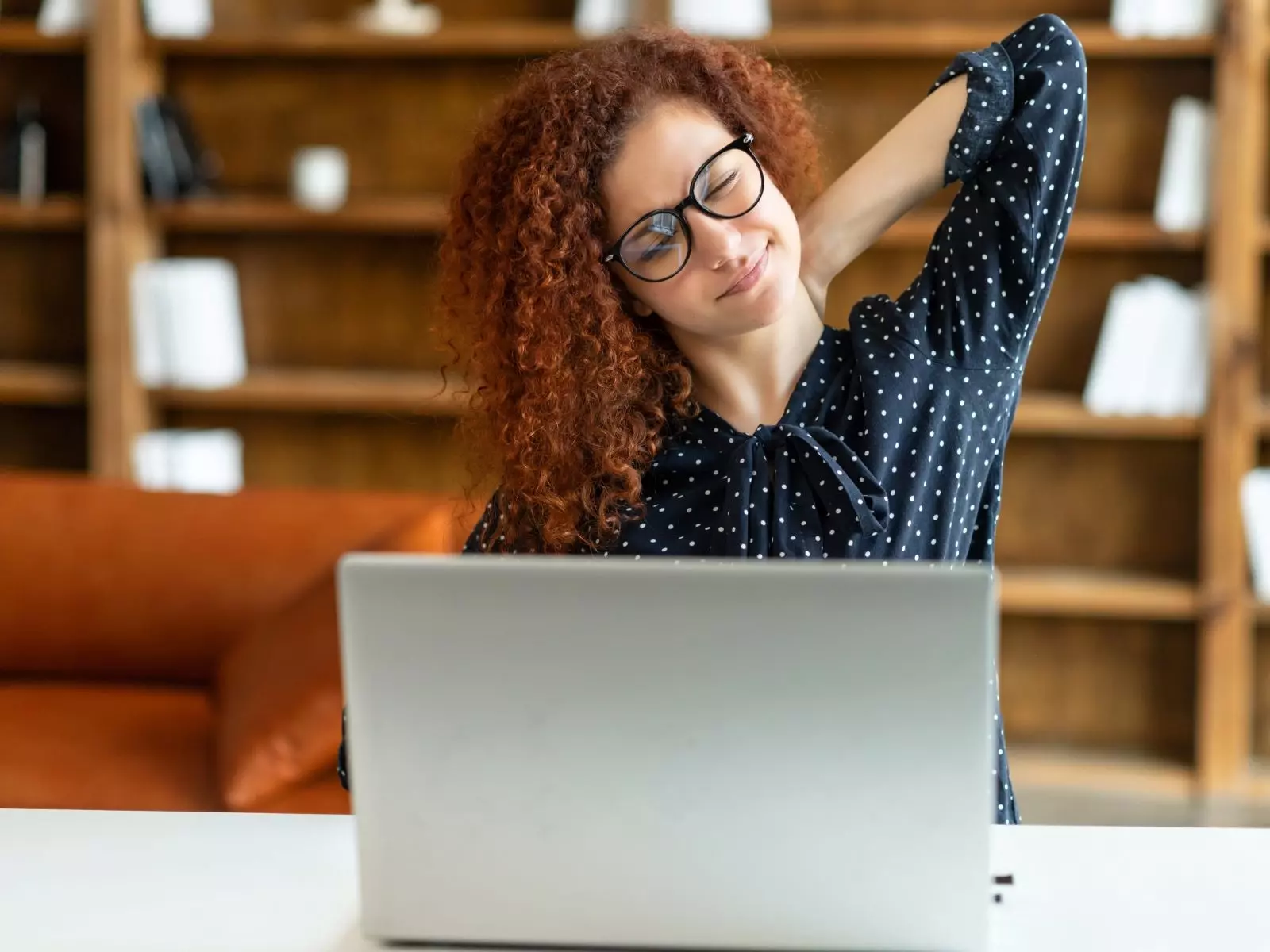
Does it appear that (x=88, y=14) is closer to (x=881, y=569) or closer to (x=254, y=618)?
(x=254, y=618)

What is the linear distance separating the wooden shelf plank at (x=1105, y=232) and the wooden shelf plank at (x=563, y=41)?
36 cm

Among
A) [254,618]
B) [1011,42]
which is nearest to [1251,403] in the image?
[1011,42]

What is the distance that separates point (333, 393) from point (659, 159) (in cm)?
216

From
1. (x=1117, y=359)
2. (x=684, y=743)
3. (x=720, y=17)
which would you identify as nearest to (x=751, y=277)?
(x=684, y=743)

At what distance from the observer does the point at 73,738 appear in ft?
7.38

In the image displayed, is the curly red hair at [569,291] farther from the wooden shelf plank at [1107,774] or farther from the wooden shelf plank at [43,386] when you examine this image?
the wooden shelf plank at [43,386]

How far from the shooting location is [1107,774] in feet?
10.3

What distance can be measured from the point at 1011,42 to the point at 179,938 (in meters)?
1.11

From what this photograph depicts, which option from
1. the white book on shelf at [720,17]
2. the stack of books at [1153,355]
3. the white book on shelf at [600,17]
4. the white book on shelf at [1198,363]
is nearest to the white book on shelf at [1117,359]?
the stack of books at [1153,355]

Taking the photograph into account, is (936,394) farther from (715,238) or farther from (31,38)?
(31,38)

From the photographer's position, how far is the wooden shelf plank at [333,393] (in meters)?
3.29

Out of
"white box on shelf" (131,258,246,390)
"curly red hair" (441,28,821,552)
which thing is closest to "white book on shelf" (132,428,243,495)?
"white box on shelf" (131,258,246,390)

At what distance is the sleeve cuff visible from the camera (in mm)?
1311

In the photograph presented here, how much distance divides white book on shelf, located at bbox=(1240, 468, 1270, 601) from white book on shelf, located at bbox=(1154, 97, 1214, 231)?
573 mm
